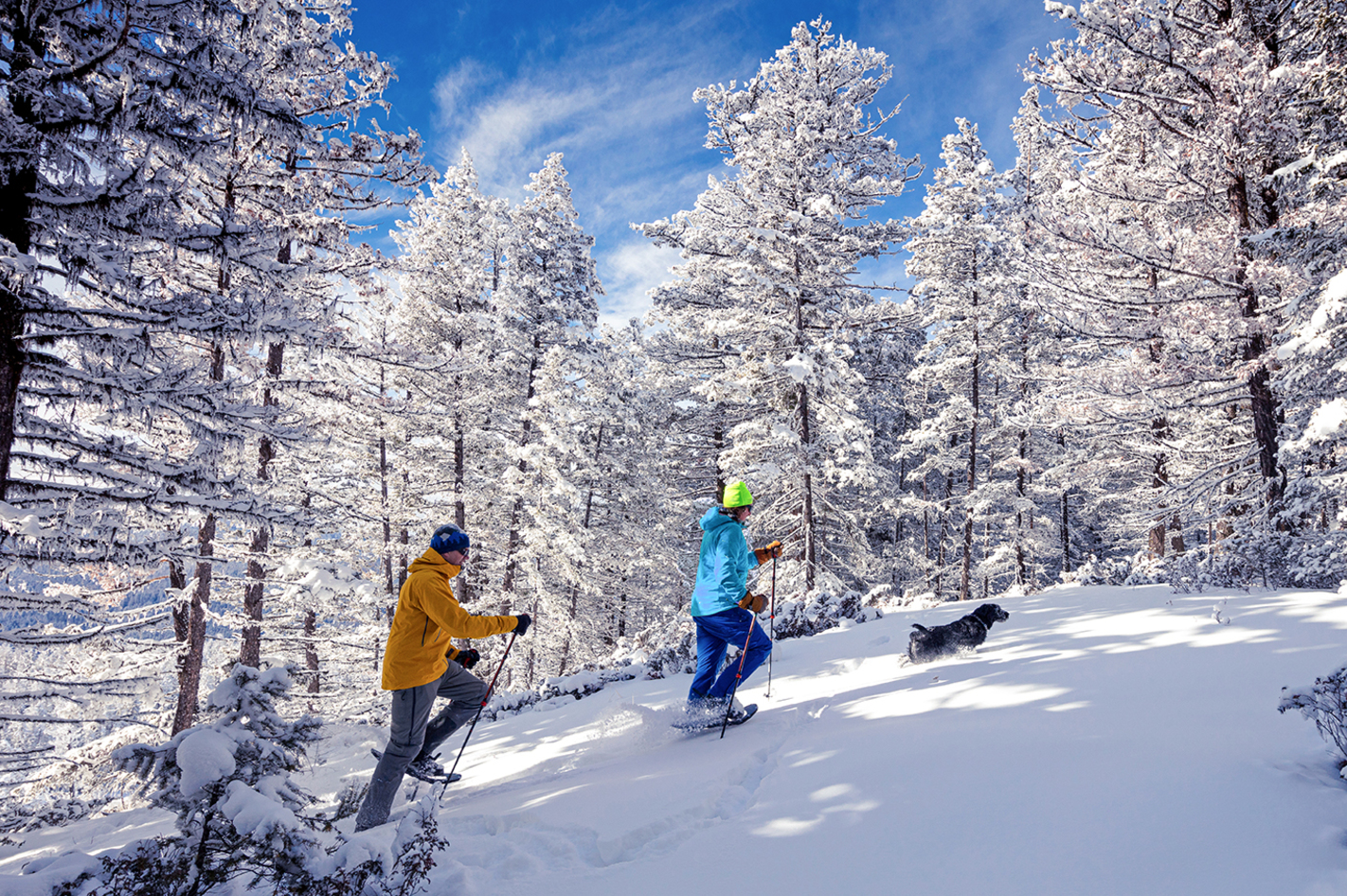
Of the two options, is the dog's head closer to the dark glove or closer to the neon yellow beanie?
the dark glove

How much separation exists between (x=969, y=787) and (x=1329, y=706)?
163cm

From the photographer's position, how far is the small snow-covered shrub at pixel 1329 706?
262 centimetres

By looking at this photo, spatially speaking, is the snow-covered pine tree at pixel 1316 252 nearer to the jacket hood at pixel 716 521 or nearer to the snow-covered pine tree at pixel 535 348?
the jacket hood at pixel 716 521

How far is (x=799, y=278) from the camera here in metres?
16.0

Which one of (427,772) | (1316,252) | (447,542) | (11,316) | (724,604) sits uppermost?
(1316,252)

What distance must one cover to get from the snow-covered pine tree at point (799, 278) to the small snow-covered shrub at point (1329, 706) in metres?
12.2

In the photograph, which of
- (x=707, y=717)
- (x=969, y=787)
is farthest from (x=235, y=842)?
(x=969, y=787)

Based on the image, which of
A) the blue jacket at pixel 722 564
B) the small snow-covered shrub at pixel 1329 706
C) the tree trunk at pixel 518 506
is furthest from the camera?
the tree trunk at pixel 518 506

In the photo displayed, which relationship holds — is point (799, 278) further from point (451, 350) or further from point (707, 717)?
point (707, 717)

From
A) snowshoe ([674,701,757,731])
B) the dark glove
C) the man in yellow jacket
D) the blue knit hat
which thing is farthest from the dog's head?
the blue knit hat

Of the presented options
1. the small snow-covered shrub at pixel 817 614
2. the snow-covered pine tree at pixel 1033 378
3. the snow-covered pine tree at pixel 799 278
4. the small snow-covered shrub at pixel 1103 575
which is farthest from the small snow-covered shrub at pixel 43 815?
the snow-covered pine tree at pixel 1033 378

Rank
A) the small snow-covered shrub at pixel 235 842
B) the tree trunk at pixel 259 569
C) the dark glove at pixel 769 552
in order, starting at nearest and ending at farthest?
the small snow-covered shrub at pixel 235 842, the dark glove at pixel 769 552, the tree trunk at pixel 259 569

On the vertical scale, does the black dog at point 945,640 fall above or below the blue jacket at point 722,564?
below

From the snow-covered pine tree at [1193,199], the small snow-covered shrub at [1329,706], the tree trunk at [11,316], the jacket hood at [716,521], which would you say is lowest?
the small snow-covered shrub at [1329,706]
